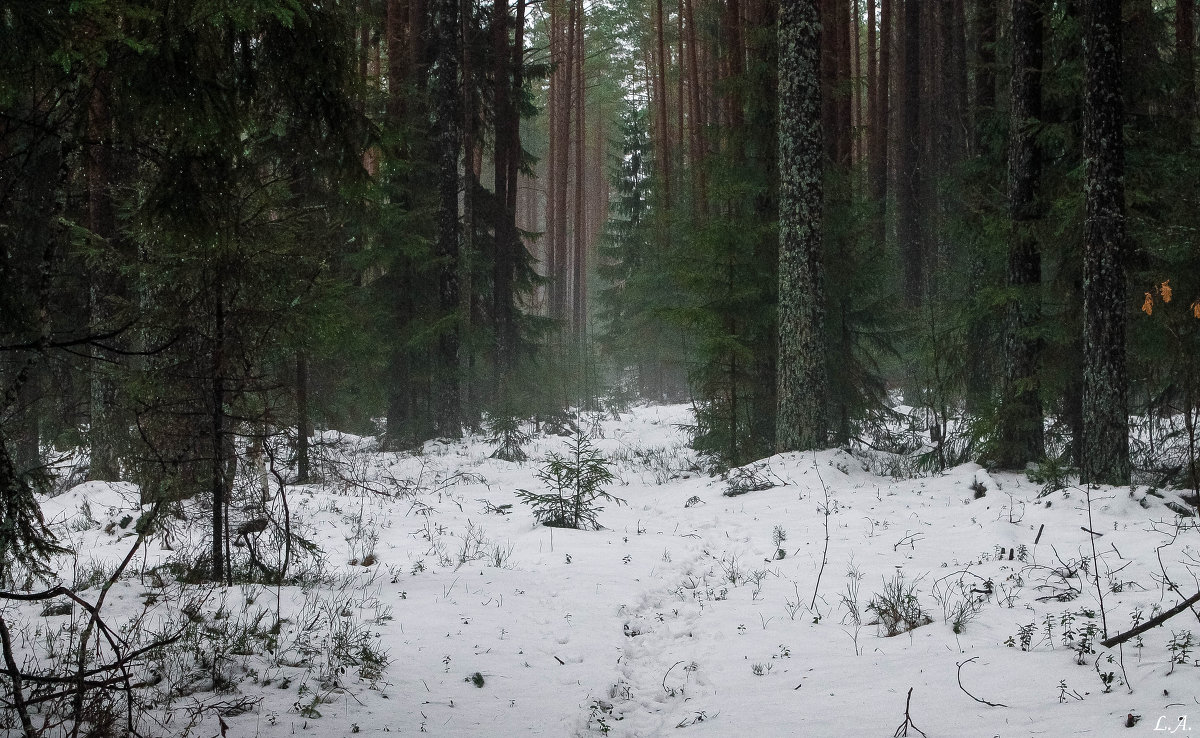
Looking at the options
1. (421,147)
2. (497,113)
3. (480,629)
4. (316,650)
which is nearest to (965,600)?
(480,629)

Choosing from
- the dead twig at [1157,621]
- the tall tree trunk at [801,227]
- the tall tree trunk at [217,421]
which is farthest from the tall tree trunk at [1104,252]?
the tall tree trunk at [217,421]

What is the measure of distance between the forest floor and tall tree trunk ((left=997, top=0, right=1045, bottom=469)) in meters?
0.85

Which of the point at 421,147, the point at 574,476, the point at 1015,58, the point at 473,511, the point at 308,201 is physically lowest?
the point at 473,511

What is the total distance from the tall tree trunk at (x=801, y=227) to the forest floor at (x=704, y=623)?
6.40ft

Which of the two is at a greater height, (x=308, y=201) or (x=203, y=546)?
(x=308, y=201)

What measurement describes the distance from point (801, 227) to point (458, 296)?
8949 mm

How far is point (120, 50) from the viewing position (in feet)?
11.7

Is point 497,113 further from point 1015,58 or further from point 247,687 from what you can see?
point 247,687

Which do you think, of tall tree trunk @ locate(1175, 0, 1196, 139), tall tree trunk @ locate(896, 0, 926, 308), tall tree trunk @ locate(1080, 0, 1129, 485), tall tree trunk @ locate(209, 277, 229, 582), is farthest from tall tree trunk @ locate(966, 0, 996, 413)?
tall tree trunk @ locate(209, 277, 229, 582)

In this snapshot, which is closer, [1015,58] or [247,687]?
[247,687]

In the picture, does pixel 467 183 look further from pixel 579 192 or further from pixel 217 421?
pixel 217 421

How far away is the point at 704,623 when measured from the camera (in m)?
5.54

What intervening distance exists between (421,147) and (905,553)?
47.3ft

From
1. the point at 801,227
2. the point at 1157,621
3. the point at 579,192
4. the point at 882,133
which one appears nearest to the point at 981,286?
the point at 801,227
